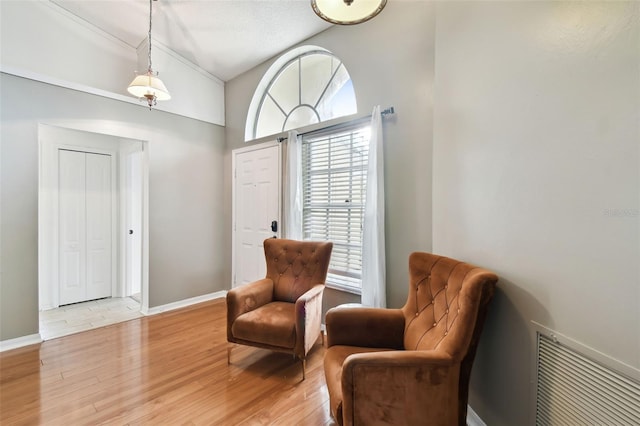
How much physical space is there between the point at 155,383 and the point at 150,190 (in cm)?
222

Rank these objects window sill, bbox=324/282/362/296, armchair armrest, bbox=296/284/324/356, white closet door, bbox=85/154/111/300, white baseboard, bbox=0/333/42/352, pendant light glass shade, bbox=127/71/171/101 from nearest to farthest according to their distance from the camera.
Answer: armchair armrest, bbox=296/284/324/356 < pendant light glass shade, bbox=127/71/171/101 < white baseboard, bbox=0/333/42/352 < window sill, bbox=324/282/362/296 < white closet door, bbox=85/154/111/300

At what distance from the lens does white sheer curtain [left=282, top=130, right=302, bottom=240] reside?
116 inches

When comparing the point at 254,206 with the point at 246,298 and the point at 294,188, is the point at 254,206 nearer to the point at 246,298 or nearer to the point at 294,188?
the point at 294,188

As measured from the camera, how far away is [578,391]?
0.98 metres

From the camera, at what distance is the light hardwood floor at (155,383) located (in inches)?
64.5

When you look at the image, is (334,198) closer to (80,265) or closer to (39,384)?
(39,384)

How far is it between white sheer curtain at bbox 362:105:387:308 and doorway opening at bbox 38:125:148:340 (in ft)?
9.00

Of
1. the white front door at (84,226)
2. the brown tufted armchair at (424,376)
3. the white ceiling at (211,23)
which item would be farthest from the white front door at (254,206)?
the brown tufted armchair at (424,376)

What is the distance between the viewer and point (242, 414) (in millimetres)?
1650

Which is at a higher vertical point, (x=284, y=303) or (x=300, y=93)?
(x=300, y=93)

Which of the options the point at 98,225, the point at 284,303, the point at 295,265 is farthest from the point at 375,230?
the point at 98,225

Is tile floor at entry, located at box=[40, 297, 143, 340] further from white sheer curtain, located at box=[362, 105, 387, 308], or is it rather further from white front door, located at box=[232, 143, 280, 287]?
white sheer curtain, located at box=[362, 105, 387, 308]

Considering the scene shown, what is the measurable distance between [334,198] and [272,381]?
5.57ft

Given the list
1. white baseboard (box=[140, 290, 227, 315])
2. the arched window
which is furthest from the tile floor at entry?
the arched window
